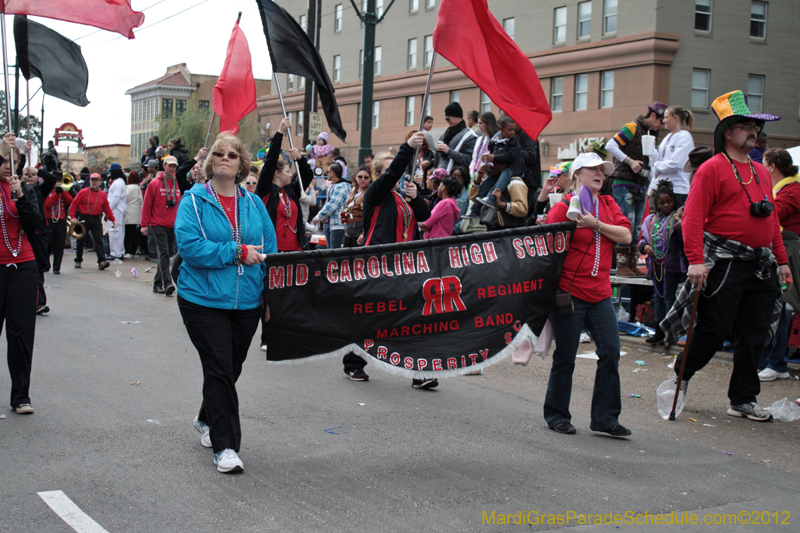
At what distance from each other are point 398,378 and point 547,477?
306 centimetres

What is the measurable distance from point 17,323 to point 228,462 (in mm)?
2396

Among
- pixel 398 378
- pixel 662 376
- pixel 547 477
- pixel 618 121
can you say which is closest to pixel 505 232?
pixel 547 477

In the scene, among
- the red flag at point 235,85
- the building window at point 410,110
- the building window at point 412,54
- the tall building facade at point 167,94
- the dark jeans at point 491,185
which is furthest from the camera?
the tall building facade at point 167,94

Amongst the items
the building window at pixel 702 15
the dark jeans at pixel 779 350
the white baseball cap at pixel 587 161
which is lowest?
the dark jeans at pixel 779 350

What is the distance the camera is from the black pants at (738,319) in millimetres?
6301

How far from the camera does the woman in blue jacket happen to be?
4844 millimetres

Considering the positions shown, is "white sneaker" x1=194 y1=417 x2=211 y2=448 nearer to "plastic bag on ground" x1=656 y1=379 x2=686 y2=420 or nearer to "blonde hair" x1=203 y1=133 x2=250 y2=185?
"blonde hair" x1=203 y1=133 x2=250 y2=185

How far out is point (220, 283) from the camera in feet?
16.0

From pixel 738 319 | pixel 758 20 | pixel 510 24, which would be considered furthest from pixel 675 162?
pixel 510 24

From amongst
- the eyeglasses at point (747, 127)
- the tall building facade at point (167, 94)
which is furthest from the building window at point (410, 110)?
the tall building facade at point (167, 94)

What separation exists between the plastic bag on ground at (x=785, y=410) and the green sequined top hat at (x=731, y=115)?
214 centimetres

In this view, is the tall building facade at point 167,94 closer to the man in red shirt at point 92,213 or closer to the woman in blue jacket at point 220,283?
the man in red shirt at point 92,213

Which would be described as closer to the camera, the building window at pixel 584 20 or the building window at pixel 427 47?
the building window at pixel 584 20
